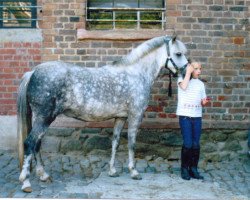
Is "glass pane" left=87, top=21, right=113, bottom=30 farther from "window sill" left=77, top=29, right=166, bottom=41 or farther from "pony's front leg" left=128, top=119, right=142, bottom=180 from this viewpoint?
"pony's front leg" left=128, top=119, right=142, bottom=180

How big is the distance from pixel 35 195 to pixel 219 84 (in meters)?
3.76

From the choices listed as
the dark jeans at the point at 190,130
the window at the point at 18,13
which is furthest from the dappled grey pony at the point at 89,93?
the window at the point at 18,13

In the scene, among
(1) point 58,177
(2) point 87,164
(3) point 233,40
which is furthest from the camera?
(3) point 233,40

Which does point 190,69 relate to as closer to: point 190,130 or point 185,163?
point 190,130

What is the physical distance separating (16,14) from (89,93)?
263cm

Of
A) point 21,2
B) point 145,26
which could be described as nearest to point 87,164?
point 145,26

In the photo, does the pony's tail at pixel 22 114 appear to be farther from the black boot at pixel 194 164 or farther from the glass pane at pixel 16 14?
the black boot at pixel 194 164

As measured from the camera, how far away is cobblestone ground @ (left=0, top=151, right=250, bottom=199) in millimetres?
5477

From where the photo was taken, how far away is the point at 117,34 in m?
7.33

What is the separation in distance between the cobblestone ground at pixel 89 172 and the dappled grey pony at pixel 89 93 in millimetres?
235

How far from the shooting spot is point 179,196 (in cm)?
540

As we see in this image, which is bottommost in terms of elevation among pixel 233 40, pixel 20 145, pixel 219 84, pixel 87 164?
pixel 87 164

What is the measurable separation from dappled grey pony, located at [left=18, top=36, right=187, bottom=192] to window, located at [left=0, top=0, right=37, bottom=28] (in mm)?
2066

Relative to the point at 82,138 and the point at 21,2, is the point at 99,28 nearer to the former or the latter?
the point at 21,2
